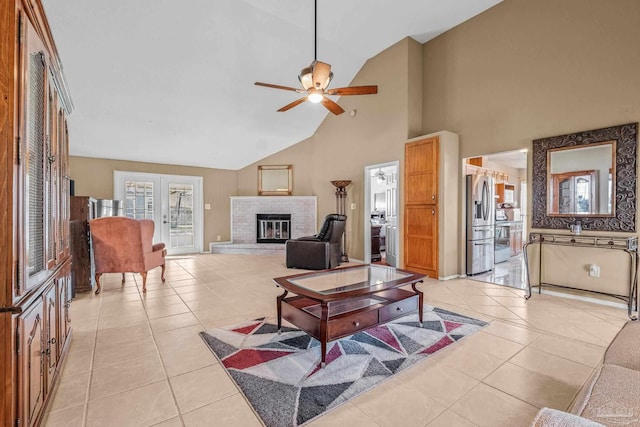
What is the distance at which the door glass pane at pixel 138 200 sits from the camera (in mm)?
6812

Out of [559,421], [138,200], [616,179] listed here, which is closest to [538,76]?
[616,179]

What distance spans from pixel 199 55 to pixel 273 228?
4.44m

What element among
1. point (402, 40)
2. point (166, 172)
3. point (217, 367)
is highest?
point (402, 40)

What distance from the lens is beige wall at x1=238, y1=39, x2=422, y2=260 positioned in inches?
205

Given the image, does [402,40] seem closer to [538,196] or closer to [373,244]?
[538,196]

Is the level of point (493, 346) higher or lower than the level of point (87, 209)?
lower

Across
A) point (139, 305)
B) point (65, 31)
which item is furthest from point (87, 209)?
point (65, 31)

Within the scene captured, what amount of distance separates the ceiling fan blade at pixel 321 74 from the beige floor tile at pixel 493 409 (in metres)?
3.08

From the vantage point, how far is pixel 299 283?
260 centimetres

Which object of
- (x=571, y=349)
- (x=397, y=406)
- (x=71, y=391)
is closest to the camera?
(x=397, y=406)

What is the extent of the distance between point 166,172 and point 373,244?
17.2 ft

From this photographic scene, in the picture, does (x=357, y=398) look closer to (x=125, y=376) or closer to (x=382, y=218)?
(x=125, y=376)

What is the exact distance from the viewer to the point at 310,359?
2.18 metres

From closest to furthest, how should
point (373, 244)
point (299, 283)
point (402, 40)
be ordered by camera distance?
1. point (299, 283)
2. point (402, 40)
3. point (373, 244)
